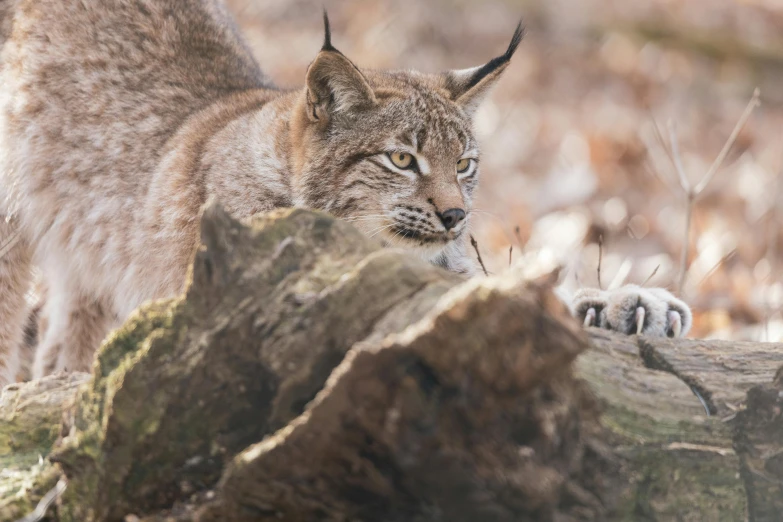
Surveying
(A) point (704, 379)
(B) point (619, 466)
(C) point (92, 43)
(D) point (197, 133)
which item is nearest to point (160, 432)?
(B) point (619, 466)

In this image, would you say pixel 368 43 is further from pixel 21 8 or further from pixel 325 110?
pixel 325 110

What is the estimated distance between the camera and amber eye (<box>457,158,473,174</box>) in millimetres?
4359

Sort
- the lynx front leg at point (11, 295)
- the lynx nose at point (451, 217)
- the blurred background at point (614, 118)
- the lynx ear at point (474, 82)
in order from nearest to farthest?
the lynx nose at point (451, 217), the lynx ear at point (474, 82), the lynx front leg at point (11, 295), the blurred background at point (614, 118)

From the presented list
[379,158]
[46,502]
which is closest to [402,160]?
[379,158]

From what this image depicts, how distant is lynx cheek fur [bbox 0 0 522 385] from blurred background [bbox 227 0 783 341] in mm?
1699

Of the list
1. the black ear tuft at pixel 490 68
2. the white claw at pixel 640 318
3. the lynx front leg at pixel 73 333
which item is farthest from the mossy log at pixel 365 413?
the lynx front leg at pixel 73 333

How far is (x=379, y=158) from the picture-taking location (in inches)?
163

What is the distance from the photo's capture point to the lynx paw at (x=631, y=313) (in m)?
3.25

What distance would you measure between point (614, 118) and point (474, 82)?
19.9ft

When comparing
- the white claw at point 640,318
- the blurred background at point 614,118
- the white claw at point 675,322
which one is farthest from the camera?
the blurred background at point 614,118

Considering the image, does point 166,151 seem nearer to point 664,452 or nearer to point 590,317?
point 590,317

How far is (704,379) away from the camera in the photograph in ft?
8.33

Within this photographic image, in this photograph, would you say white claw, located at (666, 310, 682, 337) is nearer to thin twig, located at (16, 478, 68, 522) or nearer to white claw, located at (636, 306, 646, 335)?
white claw, located at (636, 306, 646, 335)

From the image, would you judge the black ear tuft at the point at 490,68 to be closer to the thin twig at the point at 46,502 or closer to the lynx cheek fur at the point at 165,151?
the lynx cheek fur at the point at 165,151
